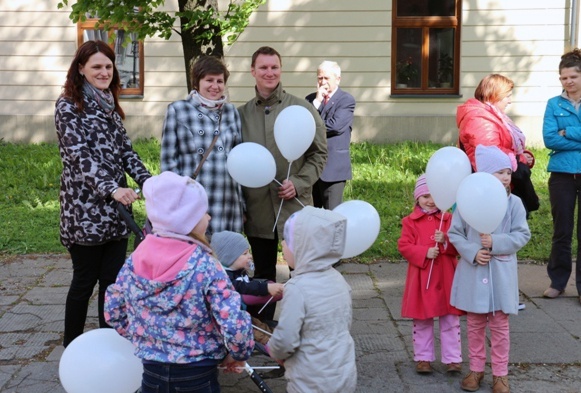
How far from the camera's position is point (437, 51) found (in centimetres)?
1548

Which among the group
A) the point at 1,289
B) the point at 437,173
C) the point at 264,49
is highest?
the point at 264,49

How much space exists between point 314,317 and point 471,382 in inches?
65.2

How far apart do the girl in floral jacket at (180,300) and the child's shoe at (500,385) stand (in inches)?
79.3

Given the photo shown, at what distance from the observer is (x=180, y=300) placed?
3475 mm

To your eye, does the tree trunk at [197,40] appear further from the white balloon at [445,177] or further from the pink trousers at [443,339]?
the pink trousers at [443,339]

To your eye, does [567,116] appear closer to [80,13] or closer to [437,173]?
[437,173]

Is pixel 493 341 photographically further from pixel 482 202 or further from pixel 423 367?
pixel 482 202

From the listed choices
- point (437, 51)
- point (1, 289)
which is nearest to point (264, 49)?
point (1, 289)

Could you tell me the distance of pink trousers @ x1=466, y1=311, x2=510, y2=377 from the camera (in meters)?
4.96

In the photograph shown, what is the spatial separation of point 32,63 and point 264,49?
36.1 feet

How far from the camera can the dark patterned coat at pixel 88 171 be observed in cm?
513

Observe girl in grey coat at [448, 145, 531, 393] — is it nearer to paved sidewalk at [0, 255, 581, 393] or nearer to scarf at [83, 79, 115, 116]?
paved sidewalk at [0, 255, 581, 393]

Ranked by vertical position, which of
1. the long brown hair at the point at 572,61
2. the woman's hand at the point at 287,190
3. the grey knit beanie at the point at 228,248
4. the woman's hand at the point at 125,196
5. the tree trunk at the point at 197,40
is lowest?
the grey knit beanie at the point at 228,248

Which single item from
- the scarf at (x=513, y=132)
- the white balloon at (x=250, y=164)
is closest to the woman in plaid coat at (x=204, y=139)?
the white balloon at (x=250, y=164)
